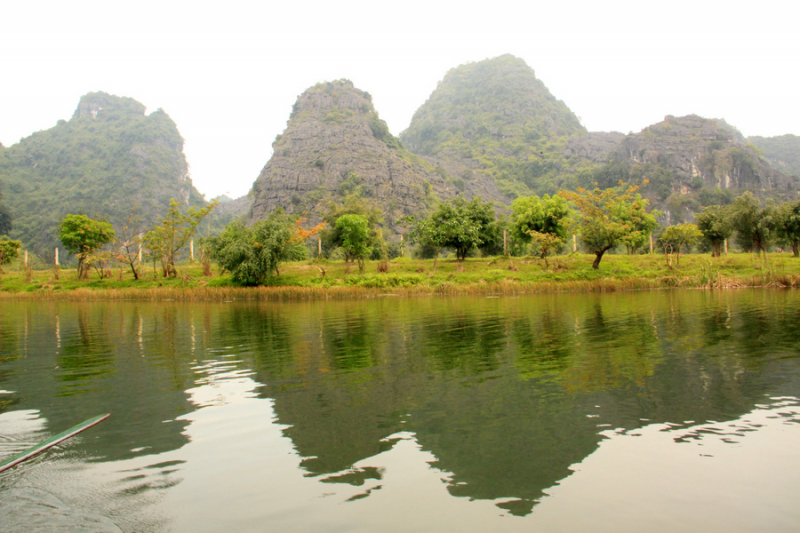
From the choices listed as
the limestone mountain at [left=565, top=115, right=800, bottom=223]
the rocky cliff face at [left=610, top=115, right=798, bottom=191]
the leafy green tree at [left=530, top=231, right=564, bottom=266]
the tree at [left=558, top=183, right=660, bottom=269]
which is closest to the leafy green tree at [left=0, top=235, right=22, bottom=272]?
the leafy green tree at [left=530, top=231, right=564, bottom=266]

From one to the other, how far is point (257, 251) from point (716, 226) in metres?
48.9

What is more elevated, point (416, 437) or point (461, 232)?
point (461, 232)

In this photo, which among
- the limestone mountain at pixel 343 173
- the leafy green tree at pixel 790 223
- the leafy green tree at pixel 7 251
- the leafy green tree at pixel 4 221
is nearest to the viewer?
the leafy green tree at pixel 790 223

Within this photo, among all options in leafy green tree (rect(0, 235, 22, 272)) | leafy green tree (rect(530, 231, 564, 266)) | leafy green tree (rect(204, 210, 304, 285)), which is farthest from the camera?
leafy green tree (rect(0, 235, 22, 272))

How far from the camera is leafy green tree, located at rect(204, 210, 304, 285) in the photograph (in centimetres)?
→ 4553

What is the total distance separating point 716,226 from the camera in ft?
173

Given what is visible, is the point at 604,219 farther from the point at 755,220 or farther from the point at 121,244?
the point at 121,244

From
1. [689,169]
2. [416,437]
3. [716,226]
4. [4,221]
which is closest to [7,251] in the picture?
[416,437]

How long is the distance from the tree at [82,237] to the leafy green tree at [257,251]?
53.8 ft

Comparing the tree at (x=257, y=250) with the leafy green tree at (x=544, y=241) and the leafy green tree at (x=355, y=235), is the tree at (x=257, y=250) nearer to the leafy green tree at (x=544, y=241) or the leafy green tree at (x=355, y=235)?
the leafy green tree at (x=355, y=235)

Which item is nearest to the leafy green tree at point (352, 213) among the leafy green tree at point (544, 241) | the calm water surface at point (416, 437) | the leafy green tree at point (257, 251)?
the leafy green tree at point (257, 251)

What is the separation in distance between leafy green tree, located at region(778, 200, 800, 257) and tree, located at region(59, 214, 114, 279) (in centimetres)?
7264

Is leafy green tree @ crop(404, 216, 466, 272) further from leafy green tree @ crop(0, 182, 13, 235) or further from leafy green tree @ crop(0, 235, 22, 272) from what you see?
leafy green tree @ crop(0, 182, 13, 235)

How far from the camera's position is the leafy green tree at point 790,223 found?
47.6 metres
